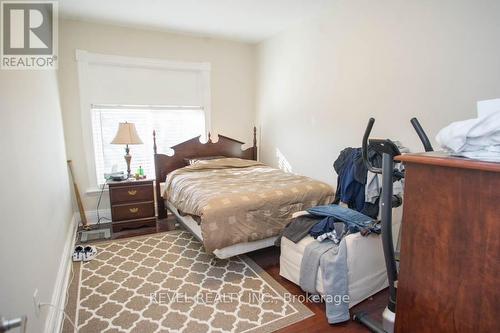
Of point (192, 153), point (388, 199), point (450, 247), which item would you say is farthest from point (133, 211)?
point (450, 247)

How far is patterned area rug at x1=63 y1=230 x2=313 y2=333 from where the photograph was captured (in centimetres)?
188

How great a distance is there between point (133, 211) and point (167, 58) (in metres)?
2.16

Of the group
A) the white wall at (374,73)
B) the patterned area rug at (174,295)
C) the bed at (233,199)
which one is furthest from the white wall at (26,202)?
the white wall at (374,73)

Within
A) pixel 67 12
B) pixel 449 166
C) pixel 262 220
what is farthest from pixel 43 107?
pixel 449 166

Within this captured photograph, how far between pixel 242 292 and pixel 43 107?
217 centimetres

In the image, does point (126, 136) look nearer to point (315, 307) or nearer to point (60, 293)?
point (60, 293)

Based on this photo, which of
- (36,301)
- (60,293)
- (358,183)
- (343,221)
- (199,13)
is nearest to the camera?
(36,301)

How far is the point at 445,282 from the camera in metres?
1.05

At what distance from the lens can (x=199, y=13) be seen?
336 cm

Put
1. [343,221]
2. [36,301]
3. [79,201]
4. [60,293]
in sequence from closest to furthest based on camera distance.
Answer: [36,301]
[60,293]
[343,221]
[79,201]

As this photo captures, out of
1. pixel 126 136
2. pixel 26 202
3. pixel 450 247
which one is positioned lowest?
pixel 450 247

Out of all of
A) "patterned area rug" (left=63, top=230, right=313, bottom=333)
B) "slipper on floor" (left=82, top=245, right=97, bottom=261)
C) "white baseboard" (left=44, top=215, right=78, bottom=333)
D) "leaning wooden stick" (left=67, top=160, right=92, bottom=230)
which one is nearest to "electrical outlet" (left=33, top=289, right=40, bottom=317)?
"white baseboard" (left=44, top=215, right=78, bottom=333)

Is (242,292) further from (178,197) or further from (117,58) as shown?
(117,58)

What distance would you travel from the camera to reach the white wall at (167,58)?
11.6 ft
